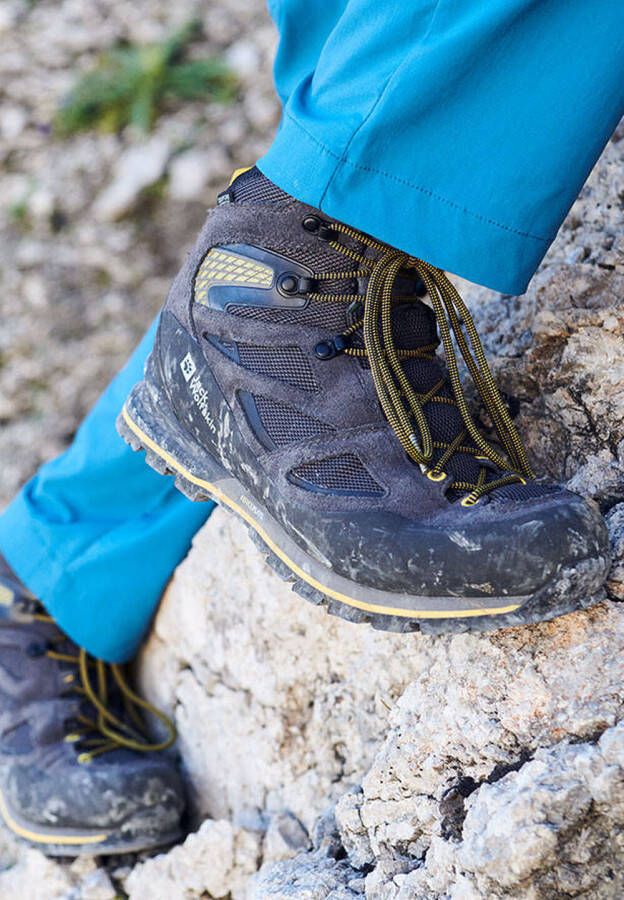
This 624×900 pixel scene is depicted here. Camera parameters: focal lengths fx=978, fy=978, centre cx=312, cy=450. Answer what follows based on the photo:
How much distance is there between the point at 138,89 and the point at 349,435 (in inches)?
94.2

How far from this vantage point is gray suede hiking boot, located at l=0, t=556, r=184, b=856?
5.42 feet

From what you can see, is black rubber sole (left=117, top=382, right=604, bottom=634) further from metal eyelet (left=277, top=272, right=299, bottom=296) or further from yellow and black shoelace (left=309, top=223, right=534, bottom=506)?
metal eyelet (left=277, top=272, right=299, bottom=296)

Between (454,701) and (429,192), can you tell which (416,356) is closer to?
(429,192)

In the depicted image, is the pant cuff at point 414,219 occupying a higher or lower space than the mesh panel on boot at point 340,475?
higher

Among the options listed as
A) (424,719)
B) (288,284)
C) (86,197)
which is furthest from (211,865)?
(86,197)

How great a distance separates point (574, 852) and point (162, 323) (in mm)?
880

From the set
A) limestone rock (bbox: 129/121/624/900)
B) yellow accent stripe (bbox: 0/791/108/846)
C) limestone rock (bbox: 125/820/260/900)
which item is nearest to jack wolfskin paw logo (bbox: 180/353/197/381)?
limestone rock (bbox: 129/121/624/900)

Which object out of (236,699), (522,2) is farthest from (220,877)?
(522,2)

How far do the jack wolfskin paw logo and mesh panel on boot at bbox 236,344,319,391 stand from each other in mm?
88

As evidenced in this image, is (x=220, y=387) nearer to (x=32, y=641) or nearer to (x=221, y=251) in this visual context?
(x=221, y=251)

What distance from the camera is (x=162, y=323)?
1426mm

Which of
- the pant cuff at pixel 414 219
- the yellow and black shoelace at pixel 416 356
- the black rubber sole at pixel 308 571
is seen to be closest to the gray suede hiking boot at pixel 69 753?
the black rubber sole at pixel 308 571

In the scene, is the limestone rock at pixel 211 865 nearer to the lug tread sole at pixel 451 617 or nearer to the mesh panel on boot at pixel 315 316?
the lug tread sole at pixel 451 617

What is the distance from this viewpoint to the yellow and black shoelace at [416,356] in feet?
3.92
